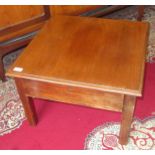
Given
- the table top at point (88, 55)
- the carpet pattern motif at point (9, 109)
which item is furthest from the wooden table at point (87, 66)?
the carpet pattern motif at point (9, 109)

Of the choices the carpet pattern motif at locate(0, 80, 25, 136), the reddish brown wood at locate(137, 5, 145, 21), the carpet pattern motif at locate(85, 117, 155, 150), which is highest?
the reddish brown wood at locate(137, 5, 145, 21)

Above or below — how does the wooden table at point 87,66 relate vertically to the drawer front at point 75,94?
above

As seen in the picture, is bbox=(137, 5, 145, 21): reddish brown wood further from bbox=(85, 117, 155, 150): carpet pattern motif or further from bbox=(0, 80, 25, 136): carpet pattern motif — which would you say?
bbox=(0, 80, 25, 136): carpet pattern motif

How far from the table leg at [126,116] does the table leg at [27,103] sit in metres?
0.52

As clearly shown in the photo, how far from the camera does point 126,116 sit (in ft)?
3.69

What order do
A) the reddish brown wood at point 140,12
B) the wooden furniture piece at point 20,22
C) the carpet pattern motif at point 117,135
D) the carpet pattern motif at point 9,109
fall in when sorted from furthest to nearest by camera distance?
the reddish brown wood at point 140,12 < the wooden furniture piece at point 20,22 < the carpet pattern motif at point 9,109 < the carpet pattern motif at point 117,135

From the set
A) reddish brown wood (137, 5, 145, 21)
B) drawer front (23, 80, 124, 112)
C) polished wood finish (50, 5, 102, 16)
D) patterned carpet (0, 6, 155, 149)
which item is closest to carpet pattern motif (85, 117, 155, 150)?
patterned carpet (0, 6, 155, 149)

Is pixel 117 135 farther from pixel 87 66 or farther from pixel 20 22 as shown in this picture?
pixel 20 22

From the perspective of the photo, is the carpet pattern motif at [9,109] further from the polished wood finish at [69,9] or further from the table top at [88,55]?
the polished wood finish at [69,9]

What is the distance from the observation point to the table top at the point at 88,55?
1045 millimetres

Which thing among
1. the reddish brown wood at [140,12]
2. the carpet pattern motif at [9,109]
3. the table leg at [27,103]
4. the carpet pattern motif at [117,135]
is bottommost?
the carpet pattern motif at [117,135]

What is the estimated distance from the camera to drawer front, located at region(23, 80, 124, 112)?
3.53ft

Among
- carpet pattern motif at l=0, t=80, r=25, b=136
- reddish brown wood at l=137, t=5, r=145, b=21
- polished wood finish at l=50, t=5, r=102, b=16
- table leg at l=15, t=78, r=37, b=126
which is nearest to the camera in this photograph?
table leg at l=15, t=78, r=37, b=126

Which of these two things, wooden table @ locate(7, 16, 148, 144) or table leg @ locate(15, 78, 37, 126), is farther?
table leg @ locate(15, 78, 37, 126)
